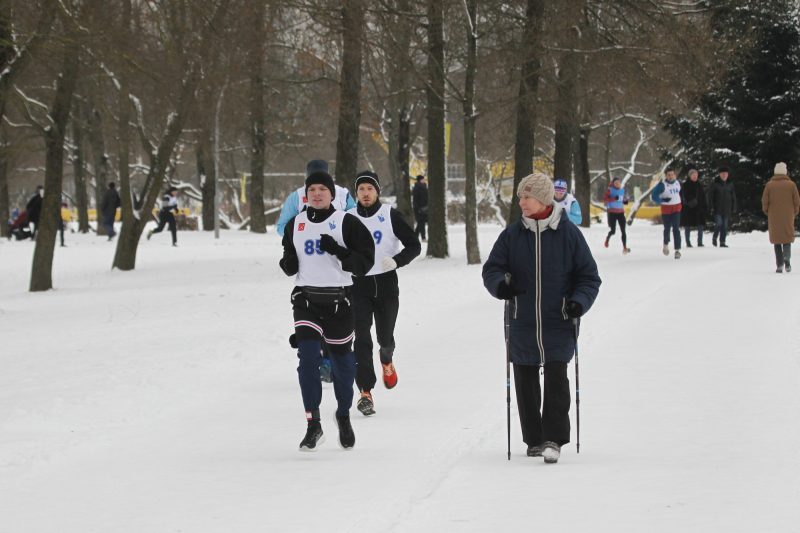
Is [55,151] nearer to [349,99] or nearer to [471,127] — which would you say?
[349,99]

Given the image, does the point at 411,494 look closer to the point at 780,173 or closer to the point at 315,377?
the point at 315,377

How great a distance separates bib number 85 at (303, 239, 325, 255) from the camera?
7.67 metres

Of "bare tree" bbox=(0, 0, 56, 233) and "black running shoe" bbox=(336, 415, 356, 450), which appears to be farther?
"bare tree" bbox=(0, 0, 56, 233)

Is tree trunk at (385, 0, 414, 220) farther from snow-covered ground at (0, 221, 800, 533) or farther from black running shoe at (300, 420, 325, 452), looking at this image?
black running shoe at (300, 420, 325, 452)

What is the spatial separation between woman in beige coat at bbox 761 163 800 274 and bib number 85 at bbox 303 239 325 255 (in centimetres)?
1379

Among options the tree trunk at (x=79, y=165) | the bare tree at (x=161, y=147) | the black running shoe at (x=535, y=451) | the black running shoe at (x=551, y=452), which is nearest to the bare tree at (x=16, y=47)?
the bare tree at (x=161, y=147)

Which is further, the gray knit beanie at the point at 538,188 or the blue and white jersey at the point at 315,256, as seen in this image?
the blue and white jersey at the point at 315,256

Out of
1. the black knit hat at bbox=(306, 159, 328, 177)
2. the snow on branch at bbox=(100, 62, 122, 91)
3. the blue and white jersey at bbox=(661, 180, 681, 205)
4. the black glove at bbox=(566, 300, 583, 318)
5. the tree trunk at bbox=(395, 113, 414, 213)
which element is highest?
the snow on branch at bbox=(100, 62, 122, 91)

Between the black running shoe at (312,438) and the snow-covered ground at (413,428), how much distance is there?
0.10m

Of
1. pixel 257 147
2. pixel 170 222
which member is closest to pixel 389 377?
pixel 170 222

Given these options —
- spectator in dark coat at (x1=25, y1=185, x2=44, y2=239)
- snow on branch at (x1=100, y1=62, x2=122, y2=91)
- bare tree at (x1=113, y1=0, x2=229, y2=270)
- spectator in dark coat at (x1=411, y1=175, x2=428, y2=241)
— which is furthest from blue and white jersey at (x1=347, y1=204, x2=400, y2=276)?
spectator in dark coat at (x1=25, y1=185, x2=44, y2=239)

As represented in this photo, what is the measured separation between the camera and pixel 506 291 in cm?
701

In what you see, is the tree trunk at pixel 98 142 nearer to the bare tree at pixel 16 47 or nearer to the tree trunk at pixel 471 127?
the tree trunk at pixel 471 127

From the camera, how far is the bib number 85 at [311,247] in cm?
767
